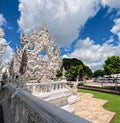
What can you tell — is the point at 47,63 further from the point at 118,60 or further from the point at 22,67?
the point at 118,60

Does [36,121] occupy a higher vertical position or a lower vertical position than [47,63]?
lower

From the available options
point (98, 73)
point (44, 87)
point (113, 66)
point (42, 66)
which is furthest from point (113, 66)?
point (98, 73)

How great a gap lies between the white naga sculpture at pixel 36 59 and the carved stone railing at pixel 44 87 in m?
1.12

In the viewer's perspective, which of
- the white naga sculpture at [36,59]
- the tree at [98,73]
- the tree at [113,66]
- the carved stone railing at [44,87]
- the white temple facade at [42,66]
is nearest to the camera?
the carved stone railing at [44,87]

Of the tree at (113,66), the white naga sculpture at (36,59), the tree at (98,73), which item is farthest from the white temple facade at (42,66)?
the tree at (98,73)

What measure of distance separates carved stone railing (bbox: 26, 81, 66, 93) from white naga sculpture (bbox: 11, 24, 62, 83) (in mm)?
1121

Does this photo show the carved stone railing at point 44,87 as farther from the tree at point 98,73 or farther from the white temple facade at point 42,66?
the tree at point 98,73

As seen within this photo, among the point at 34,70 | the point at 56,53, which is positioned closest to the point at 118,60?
the point at 56,53

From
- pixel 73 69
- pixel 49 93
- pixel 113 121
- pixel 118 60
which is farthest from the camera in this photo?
pixel 73 69

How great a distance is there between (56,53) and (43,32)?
5.84 feet

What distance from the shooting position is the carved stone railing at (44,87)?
9553mm

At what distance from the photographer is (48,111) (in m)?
2.18

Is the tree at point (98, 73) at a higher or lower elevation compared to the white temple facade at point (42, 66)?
higher

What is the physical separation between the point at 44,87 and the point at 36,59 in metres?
2.54
